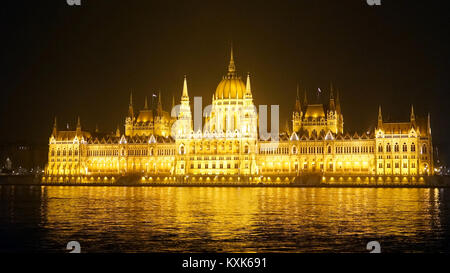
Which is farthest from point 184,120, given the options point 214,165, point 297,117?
point 297,117

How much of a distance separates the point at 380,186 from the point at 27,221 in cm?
8097

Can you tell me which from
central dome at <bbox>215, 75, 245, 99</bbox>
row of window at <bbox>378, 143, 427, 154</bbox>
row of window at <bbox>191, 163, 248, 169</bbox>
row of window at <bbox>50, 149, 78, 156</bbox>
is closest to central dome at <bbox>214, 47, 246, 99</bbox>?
central dome at <bbox>215, 75, 245, 99</bbox>

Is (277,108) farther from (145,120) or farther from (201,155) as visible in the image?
(145,120)

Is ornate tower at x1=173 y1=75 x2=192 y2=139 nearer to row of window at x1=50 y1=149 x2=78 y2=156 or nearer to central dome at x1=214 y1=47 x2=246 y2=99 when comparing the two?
central dome at x1=214 y1=47 x2=246 y2=99

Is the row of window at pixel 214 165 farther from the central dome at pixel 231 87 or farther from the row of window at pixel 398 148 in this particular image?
the row of window at pixel 398 148

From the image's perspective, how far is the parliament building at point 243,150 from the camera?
433 feet

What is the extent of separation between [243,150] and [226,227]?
94373mm

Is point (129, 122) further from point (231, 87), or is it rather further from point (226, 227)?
point (226, 227)

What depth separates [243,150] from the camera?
140875mm

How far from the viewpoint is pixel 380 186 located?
391 ft

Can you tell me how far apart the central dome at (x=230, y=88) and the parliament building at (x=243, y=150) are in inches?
9.5

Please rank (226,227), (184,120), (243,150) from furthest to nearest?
(184,120)
(243,150)
(226,227)

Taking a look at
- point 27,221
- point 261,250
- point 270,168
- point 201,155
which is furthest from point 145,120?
point 261,250

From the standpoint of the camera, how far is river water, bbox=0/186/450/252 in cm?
3791
